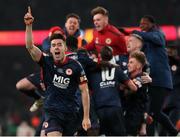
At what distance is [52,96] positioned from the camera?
28.1 ft

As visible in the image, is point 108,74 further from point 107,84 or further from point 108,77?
point 107,84

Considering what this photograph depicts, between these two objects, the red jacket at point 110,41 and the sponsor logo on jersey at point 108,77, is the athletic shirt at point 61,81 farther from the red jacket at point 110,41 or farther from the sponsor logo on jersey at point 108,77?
the red jacket at point 110,41

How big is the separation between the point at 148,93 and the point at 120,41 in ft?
2.99

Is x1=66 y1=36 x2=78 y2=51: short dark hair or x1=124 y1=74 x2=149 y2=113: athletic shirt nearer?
x1=66 y1=36 x2=78 y2=51: short dark hair

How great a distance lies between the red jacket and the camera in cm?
1045

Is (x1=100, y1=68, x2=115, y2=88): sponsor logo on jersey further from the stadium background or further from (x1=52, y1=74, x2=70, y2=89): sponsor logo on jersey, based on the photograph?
the stadium background

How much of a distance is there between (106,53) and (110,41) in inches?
31.9

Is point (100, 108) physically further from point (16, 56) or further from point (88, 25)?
point (16, 56)


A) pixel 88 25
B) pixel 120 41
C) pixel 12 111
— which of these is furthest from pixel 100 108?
pixel 12 111

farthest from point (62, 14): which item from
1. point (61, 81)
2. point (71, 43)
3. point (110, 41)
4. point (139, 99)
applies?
point (61, 81)

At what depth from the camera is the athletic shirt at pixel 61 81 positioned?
8.52m

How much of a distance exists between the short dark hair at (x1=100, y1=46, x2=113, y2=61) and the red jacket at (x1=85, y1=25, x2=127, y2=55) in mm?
658

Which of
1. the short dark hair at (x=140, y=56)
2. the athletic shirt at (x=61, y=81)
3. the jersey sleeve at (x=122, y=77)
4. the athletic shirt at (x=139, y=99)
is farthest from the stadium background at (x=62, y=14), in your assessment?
the athletic shirt at (x=61, y=81)

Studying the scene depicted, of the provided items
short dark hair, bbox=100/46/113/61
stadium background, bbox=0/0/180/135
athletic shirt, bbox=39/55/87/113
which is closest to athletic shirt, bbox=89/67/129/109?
short dark hair, bbox=100/46/113/61
